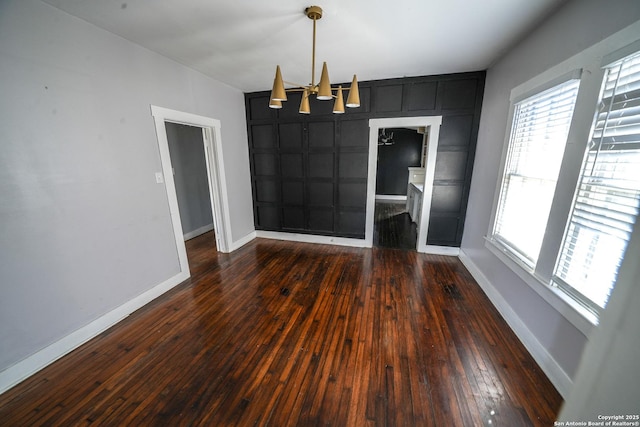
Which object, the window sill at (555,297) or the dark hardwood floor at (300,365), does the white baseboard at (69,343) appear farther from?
the window sill at (555,297)

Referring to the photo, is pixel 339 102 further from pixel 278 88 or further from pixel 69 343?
pixel 69 343

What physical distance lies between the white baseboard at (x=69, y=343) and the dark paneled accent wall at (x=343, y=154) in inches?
92.6

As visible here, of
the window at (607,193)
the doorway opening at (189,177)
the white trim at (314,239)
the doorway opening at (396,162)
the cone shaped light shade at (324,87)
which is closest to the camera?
the window at (607,193)

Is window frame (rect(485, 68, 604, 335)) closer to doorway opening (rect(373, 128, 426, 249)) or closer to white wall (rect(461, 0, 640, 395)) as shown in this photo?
white wall (rect(461, 0, 640, 395))

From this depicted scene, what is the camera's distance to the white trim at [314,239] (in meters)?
4.04

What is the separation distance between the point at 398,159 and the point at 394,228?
404 centimetres

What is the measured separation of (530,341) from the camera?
6.00 ft

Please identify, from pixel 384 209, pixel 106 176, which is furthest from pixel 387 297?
pixel 384 209

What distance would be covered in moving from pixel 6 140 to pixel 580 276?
13.1 feet

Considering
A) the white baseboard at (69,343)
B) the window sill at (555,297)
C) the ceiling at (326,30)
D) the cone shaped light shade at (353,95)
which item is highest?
the ceiling at (326,30)

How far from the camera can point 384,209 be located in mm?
6727

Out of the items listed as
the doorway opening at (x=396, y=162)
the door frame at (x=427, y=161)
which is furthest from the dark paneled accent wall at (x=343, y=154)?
the doorway opening at (x=396, y=162)

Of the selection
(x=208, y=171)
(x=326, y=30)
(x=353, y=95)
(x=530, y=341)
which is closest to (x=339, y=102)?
(x=353, y=95)

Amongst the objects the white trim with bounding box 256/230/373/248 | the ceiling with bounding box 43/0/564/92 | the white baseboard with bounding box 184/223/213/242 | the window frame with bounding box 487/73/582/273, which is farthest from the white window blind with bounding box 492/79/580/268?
the white baseboard with bounding box 184/223/213/242
